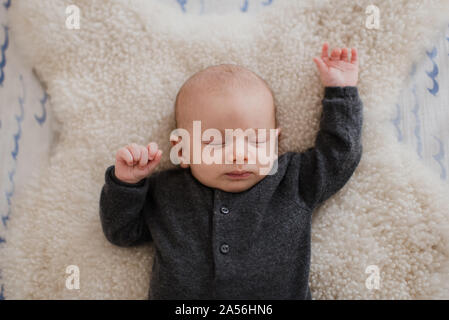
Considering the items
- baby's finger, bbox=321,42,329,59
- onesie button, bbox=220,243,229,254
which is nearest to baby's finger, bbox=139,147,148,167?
onesie button, bbox=220,243,229,254

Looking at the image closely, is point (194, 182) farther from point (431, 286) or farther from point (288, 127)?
point (431, 286)

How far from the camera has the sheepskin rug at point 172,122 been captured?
3.77 ft

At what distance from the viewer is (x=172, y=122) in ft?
4.02

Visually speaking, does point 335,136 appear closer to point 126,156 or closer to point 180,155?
point 180,155

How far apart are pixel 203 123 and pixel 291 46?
337mm

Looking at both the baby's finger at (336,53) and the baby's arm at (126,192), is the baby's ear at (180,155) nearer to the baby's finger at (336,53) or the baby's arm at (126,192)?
the baby's arm at (126,192)

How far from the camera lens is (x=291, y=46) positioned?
3.97ft

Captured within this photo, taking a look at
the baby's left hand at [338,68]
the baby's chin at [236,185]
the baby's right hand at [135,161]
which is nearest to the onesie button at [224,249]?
the baby's chin at [236,185]

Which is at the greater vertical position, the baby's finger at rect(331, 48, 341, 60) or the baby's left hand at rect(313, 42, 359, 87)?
the baby's finger at rect(331, 48, 341, 60)

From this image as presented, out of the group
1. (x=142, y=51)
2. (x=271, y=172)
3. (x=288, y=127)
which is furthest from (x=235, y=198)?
(x=142, y=51)

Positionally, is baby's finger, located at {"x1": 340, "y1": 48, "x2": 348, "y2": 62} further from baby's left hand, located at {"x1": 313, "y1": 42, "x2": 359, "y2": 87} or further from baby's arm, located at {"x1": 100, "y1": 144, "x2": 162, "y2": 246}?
baby's arm, located at {"x1": 100, "y1": 144, "x2": 162, "y2": 246}

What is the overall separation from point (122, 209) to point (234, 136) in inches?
12.5

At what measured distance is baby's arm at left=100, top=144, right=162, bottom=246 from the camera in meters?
1.07

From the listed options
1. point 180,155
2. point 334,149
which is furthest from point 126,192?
point 334,149
